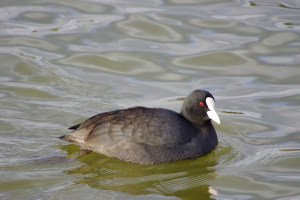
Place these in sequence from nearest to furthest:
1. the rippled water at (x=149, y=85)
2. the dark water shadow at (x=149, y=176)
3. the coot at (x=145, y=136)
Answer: the dark water shadow at (x=149, y=176)
the rippled water at (x=149, y=85)
the coot at (x=145, y=136)

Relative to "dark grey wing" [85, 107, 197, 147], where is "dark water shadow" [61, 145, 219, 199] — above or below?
below

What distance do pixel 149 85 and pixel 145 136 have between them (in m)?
2.73

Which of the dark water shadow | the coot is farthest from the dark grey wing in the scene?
the dark water shadow

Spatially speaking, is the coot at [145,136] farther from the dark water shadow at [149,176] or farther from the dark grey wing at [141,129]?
the dark water shadow at [149,176]

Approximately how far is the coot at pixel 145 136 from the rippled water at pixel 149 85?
0.15m

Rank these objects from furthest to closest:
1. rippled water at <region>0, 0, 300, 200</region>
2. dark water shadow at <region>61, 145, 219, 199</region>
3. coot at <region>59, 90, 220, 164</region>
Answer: coot at <region>59, 90, 220, 164</region> < rippled water at <region>0, 0, 300, 200</region> < dark water shadow at <region>61, 145, 219, 199</region>

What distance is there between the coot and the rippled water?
151 millimetres

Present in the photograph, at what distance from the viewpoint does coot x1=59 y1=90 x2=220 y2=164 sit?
513 cm

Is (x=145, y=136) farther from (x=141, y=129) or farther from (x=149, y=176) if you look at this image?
(x=149, y=176)

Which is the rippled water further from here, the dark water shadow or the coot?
the coot

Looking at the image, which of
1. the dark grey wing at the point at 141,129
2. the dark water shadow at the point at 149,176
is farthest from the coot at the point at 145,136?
the dark water shadow at the point at 149,176

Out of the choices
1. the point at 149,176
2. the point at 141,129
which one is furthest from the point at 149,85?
the point at 149,176

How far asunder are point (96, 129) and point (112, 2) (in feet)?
20.3

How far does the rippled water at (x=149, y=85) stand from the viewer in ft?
15.9
